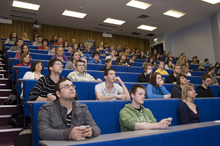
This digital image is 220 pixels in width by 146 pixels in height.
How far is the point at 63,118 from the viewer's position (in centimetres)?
95

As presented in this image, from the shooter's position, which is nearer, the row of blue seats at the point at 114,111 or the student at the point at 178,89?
the row of blue seats at the point at 114,111

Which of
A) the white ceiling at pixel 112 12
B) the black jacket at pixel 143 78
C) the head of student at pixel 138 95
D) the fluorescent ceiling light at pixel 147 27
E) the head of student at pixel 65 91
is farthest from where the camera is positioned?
the fluorescent ceiling light at pixel 147 27

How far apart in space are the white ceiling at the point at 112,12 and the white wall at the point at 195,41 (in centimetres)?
22

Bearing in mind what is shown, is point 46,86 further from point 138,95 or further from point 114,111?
point 138,95

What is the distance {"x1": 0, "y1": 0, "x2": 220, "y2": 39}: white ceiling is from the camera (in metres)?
4.48

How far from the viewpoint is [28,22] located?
5727 mm

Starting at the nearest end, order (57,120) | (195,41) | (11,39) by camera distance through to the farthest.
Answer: (57,120), (11,39), (195,41)

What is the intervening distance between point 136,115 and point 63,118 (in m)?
0.46

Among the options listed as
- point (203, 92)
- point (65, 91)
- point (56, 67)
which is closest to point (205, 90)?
point (203, 92)

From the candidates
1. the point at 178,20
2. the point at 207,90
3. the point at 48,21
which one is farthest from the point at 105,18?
the point at 207,90

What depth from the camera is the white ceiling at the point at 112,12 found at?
4.48 meters

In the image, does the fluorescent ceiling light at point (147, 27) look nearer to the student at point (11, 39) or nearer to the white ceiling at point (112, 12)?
the white ceiling at point (112, 12)

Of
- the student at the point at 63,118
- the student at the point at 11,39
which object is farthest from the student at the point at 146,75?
the student at the point at 11,39

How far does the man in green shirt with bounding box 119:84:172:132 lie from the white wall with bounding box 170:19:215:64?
492cm
